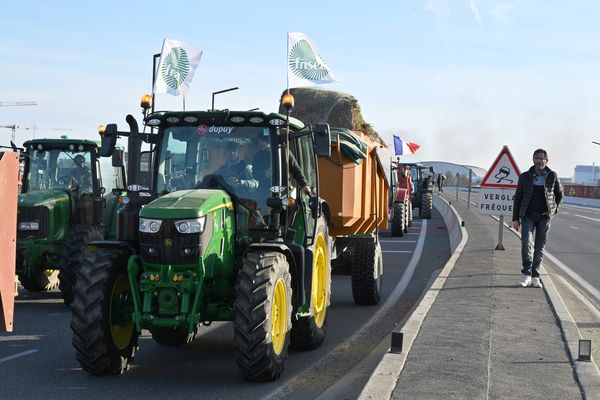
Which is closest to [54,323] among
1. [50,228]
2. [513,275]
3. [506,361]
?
[50,228]

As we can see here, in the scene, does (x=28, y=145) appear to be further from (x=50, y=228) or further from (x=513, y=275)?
(x=513, y=275)

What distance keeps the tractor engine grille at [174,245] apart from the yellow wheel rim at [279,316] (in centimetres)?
79

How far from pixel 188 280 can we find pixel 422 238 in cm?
2048

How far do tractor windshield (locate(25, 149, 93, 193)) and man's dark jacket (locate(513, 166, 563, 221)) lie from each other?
6.32 metres

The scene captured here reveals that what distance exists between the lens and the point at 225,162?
360 inches

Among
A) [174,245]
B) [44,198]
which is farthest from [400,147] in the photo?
[174,245]

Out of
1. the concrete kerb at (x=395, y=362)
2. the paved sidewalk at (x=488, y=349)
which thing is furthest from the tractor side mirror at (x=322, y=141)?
the paved sidewalk at (x=488, y=349)

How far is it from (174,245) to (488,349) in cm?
287

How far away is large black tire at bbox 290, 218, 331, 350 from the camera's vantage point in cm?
959

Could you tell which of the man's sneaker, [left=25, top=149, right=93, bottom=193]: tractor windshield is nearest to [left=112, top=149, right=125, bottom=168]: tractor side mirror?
[left=25, top=149, right=93, bottom=193]: tractor windshield

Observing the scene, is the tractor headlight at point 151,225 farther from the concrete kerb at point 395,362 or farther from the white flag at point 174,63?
the white flag at point 174,63

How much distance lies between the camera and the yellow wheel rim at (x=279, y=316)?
27.2 feet

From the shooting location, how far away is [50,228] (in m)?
13.5

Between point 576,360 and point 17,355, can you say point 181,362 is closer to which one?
point 17,355
